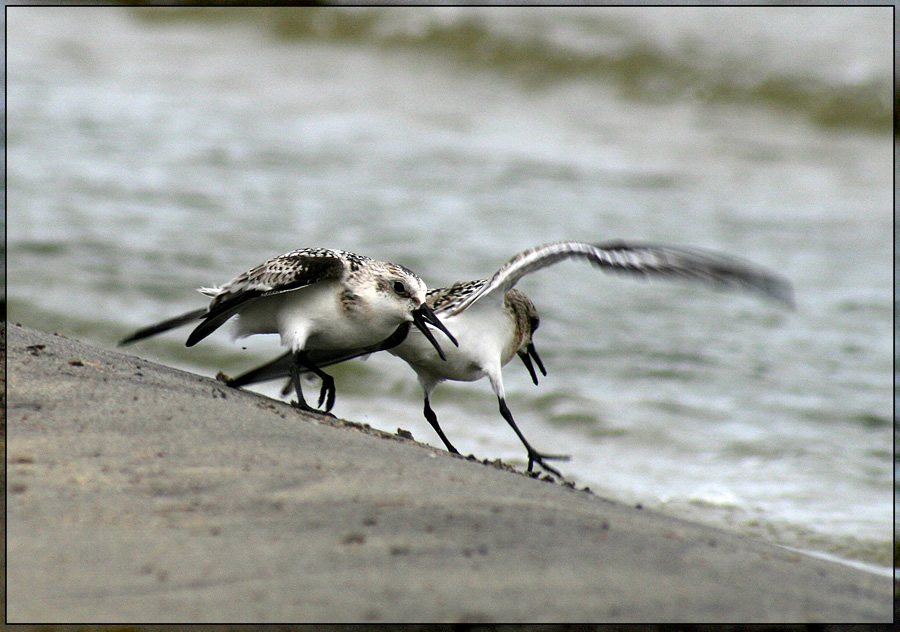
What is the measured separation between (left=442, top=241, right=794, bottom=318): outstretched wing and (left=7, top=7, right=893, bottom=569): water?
6.99 ft

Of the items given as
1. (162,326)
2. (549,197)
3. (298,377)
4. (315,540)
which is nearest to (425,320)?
(298,377)

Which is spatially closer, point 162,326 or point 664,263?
point 664,263

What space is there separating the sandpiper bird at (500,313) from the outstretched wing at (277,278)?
14.5 inches

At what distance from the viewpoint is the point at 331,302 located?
4633 millimetres

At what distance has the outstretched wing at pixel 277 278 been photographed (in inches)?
177

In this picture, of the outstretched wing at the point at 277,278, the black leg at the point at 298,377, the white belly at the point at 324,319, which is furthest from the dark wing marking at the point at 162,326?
the black leg at the point at 298,377

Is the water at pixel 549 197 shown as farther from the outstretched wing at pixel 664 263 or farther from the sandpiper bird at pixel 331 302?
the outstretched wing at pixel 664 263

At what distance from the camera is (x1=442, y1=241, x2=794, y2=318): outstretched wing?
12.5ft

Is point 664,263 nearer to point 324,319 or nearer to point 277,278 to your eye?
point 324,319

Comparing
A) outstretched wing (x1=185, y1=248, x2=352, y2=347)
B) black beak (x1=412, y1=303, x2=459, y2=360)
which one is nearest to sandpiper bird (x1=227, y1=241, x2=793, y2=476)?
black beak (x1=412, y1=303, x2=459, y2=360)

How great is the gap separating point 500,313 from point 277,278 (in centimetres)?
120

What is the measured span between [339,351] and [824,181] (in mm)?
11062

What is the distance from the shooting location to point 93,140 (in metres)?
13.1

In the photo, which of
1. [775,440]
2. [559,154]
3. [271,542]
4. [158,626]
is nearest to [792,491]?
[775,440]
